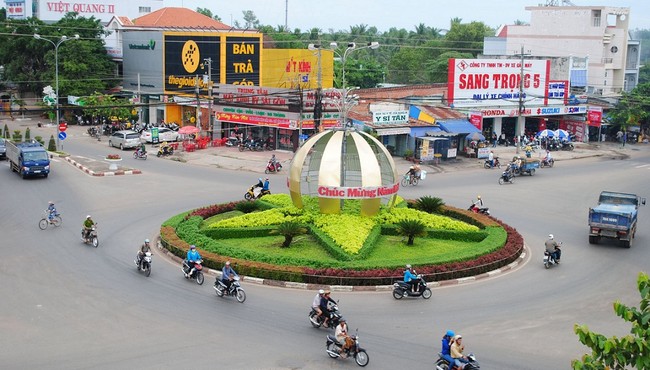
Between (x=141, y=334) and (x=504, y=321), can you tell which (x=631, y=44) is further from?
(x=141, y=334)

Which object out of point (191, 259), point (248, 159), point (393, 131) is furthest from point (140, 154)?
point (191, 259)

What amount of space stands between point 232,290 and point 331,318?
3.75 m

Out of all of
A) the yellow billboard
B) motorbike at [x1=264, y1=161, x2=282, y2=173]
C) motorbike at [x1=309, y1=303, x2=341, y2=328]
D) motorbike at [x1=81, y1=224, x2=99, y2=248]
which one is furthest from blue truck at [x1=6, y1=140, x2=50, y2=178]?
the yellow billboard

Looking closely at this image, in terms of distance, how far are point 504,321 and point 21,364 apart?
1236 cm

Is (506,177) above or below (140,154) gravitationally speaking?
below

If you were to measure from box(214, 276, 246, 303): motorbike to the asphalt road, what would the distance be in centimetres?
27

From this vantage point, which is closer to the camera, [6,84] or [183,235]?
[183,235]

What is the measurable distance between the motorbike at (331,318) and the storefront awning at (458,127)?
35.2 metres

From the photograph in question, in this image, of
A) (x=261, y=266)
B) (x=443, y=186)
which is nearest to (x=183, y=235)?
(x=261, y=266)

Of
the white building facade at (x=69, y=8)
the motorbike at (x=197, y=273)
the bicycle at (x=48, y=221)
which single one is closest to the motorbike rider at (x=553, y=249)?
the motorbike at (x=197, y=273)

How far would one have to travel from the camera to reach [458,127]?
5466 cm

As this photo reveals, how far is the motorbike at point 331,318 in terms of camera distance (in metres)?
19.8

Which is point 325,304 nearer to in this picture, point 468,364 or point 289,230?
point 468,364

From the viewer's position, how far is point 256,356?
18.2 m
